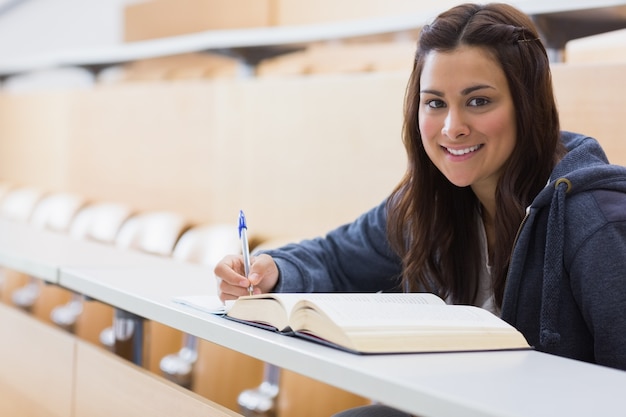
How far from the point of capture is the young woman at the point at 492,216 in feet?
3.71

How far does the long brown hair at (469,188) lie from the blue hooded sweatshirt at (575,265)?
0.09 m

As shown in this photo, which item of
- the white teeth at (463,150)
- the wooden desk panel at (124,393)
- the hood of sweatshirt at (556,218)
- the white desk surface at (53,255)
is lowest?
the wooden desk panel at (124,393)

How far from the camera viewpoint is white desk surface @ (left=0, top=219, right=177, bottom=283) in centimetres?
172

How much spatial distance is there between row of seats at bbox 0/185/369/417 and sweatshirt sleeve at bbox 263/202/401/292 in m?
0.36

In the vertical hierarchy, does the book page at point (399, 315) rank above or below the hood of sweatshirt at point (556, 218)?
below

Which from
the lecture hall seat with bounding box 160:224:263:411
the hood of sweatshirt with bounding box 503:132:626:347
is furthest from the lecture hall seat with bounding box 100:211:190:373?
the hood of sweatshirt with bounding box 503:132:626:347

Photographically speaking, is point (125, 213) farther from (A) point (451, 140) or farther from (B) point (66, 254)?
(A) point (451, 140)

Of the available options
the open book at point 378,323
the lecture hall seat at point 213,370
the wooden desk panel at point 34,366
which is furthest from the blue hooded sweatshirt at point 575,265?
the lecture hall seat at point 213,370

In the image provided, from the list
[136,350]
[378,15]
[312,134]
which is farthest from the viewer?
[378,15]

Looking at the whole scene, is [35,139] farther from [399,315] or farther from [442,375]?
[442,375]

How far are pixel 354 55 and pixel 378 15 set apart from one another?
190 mm

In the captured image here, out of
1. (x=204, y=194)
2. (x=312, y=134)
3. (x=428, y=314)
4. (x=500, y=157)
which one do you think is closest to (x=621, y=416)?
(x=428, y=314)

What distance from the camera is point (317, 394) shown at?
197 cm

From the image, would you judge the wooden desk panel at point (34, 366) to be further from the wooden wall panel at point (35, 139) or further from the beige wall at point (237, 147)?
the wooden wall panel at point (35, 139)
